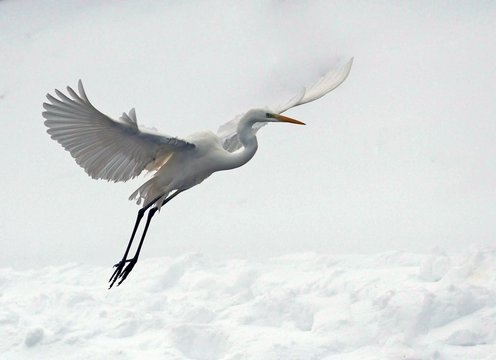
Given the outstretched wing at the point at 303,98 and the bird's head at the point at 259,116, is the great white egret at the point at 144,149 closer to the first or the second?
the bird's head at the point at 259,116

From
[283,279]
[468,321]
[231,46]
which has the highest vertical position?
[231,46]

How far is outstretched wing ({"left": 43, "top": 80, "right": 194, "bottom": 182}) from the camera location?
5.95 metres

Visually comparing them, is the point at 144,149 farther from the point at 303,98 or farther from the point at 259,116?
the point at 303,98

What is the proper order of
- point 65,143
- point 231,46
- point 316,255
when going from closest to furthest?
point 65,143
point 316,255
point 231,46

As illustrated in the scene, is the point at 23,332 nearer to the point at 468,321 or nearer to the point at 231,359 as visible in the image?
the point at 231,359

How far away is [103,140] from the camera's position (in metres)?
6.32

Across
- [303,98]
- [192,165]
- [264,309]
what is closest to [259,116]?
[192,165]

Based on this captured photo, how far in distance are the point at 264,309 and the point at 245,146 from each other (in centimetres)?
734

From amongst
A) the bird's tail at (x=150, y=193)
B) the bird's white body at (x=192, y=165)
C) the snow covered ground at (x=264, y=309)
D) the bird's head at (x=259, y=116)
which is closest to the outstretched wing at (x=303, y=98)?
the bird's white body at (x=192, y=165)

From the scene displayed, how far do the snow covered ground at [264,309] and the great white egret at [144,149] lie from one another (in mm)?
6386

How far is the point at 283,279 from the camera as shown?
43.9 ft

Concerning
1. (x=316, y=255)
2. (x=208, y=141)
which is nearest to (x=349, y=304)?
(x=316, y=255)

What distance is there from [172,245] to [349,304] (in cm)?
230

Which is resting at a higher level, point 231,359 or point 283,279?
point 283,279
